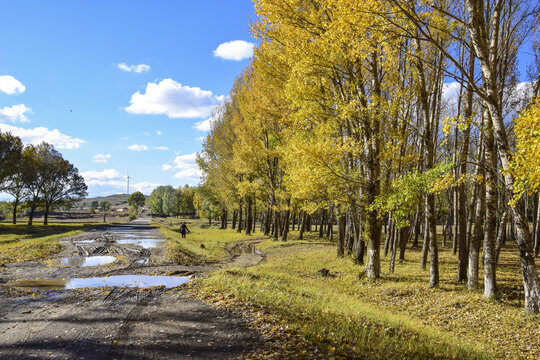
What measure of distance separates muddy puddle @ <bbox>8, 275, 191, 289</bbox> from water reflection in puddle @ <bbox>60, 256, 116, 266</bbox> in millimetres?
4058

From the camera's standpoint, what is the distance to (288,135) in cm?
1684

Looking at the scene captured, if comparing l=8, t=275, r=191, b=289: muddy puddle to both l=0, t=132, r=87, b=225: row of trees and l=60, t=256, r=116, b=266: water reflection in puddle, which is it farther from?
l=0, t=132, r=87, b=225: row of trees

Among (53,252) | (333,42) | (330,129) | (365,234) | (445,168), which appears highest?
(333,42)

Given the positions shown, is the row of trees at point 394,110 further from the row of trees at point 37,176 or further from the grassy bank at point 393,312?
the row of trees at point 37,176

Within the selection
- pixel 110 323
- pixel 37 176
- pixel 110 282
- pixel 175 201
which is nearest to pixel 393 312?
pixel 110 323

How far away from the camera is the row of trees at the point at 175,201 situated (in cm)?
8694

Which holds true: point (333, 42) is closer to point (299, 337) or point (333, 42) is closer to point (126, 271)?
point (299, 337)

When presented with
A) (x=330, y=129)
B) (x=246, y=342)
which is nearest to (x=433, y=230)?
(x=330, y=129)

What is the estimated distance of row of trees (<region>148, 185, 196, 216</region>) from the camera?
8694 cm

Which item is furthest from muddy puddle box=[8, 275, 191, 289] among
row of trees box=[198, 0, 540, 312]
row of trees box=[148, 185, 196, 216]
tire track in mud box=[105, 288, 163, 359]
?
row of trees box=[148, 185, 196, 216]

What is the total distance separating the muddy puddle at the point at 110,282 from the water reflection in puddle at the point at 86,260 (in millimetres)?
4058

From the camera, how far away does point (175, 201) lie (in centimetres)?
10044

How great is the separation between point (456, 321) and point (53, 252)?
20395 mm

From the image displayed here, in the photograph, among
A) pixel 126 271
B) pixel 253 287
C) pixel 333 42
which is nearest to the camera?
pixel 253 287
